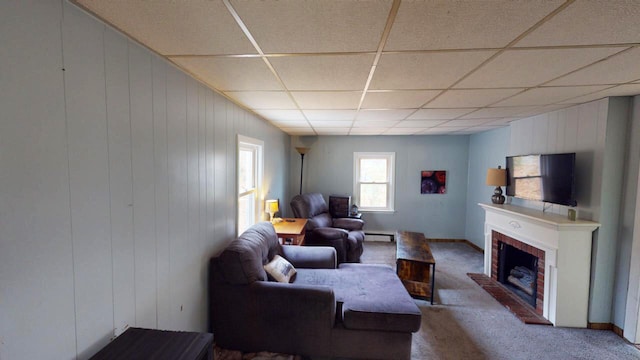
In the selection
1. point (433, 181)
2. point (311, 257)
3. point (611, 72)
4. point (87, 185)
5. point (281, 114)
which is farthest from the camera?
point (433, 181)

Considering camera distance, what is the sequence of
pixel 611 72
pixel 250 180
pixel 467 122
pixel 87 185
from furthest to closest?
1. pixel 467 122
2. pixel 250 180
3. pixel 611 72
4. pixel 87 185

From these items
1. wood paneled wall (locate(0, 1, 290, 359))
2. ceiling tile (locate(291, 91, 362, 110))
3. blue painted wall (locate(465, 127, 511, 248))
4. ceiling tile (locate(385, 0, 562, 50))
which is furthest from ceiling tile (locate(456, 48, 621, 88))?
blue painted wall (locate(465, 127, 511, 248))

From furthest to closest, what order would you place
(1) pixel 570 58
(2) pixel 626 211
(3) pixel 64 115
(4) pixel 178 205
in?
(2) pixel 626 211, (4) pixel 178 205, (1) pixel 570 58, (3) pixel 64 115

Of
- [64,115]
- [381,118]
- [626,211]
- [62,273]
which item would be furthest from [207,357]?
[626,211]

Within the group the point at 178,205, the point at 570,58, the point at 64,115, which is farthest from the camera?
the point at 178,205

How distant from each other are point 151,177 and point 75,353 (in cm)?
86

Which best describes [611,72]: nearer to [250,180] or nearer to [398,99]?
[398,99]

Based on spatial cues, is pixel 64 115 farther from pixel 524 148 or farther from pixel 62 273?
pixel 524 148

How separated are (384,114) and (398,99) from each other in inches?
27.7

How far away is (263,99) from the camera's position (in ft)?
7.82

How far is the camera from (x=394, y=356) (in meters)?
1.95

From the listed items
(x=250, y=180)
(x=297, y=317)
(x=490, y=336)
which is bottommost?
(x=490, y=336)

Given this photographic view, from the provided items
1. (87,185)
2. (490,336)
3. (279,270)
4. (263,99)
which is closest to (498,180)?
(490,336)

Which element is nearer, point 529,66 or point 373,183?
point 529,66
